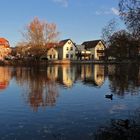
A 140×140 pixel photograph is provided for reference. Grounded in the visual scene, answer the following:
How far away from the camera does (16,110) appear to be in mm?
19859

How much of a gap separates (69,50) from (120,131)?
114 m

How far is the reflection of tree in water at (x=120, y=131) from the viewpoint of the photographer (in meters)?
12.5

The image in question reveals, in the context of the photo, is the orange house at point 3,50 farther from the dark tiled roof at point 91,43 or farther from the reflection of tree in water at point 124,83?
the reflection of tree in water at point 124,83

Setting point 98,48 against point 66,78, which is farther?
point 98,48

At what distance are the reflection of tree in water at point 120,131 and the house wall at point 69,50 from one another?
111 meters

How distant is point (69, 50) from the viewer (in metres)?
127

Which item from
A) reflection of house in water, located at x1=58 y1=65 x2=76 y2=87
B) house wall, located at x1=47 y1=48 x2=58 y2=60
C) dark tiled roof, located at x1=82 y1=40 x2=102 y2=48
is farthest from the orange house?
reflection of house in water, located at x1=58 y1=65 x2=76 y2=87

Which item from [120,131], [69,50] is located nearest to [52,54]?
[69,50]

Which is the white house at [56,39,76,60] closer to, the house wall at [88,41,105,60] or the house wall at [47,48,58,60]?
the house wall at [47,48,58,60]

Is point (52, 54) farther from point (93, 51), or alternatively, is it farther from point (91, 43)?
point (91, 43)

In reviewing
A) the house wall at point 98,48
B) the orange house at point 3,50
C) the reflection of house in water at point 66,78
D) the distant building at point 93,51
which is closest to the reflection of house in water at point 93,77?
the reflection of house in water at point 66,78

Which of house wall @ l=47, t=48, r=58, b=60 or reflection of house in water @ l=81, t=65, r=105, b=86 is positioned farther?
house wall @ l=47, t=48, r=58, b=60

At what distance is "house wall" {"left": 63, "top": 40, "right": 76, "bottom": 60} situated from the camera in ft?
413

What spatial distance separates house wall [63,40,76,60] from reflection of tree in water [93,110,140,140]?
11051 cm
